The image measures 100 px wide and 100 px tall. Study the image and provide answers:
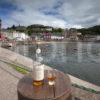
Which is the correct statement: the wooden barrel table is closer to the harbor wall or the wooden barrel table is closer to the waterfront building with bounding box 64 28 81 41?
the harbor wall

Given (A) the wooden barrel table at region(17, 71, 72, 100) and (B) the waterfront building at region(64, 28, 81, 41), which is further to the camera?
(B) the waterfront building at region(64, 28, 81, 41)

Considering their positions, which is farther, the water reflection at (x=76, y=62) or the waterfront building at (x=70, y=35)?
the waterfront building at (x=70, y=35)

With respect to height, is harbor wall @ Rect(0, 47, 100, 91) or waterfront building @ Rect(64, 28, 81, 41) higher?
waterfront building @ Rect(64, 28, 81, 41)

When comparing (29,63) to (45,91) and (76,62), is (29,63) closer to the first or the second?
(45,91)

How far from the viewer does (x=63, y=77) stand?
9.89 ft

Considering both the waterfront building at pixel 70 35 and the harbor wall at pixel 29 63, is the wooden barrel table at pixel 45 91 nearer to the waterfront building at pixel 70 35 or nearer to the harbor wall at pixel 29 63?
the harbor wall at pixel 29 63

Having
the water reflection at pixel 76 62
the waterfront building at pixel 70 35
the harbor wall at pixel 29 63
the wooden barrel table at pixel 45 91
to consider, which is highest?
the waterfront building at pixel 70 35

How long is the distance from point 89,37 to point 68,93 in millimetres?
130907

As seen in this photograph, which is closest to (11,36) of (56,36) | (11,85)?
(56,36)

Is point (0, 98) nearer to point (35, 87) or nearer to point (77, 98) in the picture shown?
point (77, 98)

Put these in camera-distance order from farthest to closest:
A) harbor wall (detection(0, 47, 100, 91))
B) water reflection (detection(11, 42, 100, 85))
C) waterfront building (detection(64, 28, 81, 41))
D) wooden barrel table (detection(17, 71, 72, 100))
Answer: waterfront building (detection(64, 28, 81, 41)) < water reflection (detection(11, 42, 100, 85)) < harbor wall (detection(0, 47, 100, 91)) < wooden barrel table (detection(17, 71, 72, 100))

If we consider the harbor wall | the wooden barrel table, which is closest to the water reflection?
the harbor wall

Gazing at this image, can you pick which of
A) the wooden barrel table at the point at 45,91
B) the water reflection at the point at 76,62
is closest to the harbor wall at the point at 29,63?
the water reflection at the point at 76,62

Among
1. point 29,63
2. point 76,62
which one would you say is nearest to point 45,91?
point 29,63
